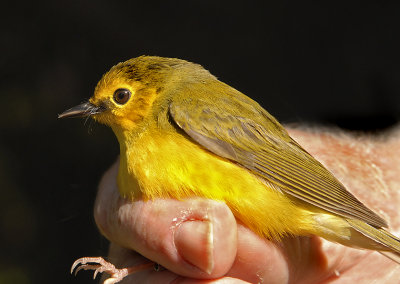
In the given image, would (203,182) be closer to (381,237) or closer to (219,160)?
(219,160)

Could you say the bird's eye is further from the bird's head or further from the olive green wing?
the olive green wing

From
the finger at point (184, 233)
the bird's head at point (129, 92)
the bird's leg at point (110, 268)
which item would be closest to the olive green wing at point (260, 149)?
the bird's head at point (129, 92)

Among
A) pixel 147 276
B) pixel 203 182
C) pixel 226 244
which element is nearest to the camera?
pixel 203 182

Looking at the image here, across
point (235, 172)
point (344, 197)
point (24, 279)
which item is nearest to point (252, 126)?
point (235, 172)

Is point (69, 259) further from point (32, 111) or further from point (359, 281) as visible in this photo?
point (359, 281)

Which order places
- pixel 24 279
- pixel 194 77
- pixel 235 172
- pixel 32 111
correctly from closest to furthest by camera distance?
pixel 235 172 < pixel 194 77 < pixel 24 279 < pixel 32 111

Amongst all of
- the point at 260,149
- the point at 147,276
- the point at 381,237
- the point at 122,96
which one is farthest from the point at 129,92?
the point at 381,237
